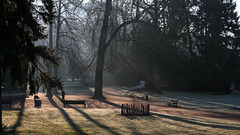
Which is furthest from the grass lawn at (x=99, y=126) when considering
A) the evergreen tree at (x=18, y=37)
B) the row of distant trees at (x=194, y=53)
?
the row of distant trees at (x=194, y=53)

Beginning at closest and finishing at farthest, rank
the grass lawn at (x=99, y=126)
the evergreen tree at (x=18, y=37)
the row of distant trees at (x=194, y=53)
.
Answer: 1. the evergreen tree at (x=18, y=37)
2. the grass lawn at (x=99, y=126)
3. the row of distant trees at (x=194, y=53)

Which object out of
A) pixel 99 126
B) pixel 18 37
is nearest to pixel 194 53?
pixel 99 126

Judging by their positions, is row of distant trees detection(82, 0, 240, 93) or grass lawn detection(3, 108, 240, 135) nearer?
grass lawn detection(3, 108, 240, 135)

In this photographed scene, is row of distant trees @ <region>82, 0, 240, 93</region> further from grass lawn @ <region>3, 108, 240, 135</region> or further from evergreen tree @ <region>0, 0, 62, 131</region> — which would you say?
evergreen tree @ <region>0, 0, 62, 131</region>

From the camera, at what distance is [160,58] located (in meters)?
48.9

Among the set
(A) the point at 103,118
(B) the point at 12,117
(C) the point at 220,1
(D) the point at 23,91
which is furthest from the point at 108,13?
(C) the point at 220,1

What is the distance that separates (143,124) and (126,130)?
2145 millimetres

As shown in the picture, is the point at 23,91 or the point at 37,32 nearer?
the point at 37,32

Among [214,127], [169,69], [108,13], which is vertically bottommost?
[214,127]

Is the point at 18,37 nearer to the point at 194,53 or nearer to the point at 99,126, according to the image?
the point at 99,126

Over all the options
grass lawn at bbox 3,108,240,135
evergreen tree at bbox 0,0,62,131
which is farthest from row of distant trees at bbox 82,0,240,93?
evergreen tree at bbox 0,0,62,131

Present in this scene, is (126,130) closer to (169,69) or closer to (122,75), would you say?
(169,69)

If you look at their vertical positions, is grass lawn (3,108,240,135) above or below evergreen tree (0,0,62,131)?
below

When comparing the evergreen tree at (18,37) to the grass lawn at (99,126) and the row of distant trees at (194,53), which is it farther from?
the row of distant trees at (194,53)
